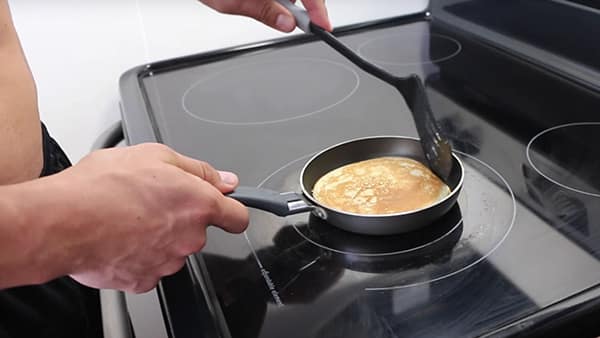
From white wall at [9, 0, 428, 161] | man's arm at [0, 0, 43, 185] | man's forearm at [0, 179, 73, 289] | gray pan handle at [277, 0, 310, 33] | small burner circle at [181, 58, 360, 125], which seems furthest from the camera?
white wall at [9, 0, 428, 161]

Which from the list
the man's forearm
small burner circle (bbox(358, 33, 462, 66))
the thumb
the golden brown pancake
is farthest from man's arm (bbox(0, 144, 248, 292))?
small burner circle (bbox(358, 33, 462, 66))

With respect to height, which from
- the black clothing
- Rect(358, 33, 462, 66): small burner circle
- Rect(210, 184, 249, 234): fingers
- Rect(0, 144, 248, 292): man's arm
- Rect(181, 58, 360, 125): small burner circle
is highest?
Rect(0, 144, 248, 292): man's arm

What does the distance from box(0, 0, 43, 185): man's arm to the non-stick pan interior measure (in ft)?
0.97

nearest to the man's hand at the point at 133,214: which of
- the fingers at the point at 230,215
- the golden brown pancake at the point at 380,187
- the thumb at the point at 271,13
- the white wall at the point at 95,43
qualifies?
the fingers at the point at 230,215

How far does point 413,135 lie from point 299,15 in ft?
0.68

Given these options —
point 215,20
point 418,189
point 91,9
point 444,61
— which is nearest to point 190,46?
Result: point 215,20

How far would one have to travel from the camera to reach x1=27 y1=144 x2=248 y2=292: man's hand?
40 centimetres

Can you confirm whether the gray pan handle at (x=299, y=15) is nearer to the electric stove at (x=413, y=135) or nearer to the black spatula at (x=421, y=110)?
the black spatula at (x=421, y=110)

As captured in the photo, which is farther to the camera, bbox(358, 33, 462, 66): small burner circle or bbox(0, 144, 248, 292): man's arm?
bbox(358, 33, 462, 66): small burner circle

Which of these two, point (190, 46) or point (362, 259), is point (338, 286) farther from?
point (190, 46)

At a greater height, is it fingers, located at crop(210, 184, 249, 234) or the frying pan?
fingers, located at crop(210, 184, 249, 234)

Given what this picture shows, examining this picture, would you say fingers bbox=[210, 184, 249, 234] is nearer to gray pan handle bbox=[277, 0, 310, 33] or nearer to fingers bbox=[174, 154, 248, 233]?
fingers bbox=[174, 154, 248, 233]

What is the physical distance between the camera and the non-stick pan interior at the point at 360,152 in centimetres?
63

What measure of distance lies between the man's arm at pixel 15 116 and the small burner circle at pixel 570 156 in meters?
0.54
